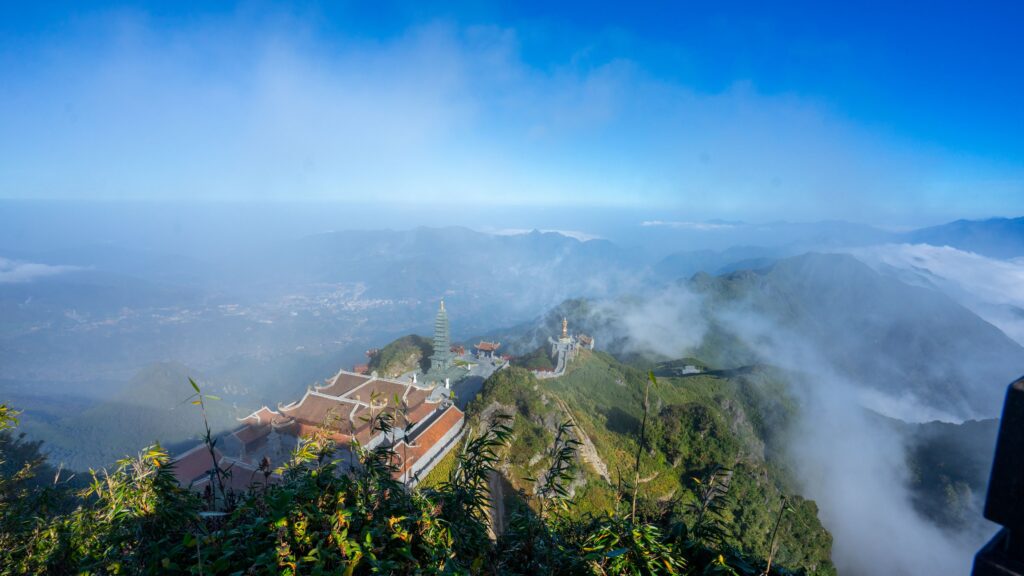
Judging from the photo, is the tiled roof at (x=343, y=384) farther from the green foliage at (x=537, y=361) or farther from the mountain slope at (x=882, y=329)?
the mountain slope at (x=882, y=329)

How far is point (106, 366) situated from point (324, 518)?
6521 inches

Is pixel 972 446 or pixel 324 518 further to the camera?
pixel 972 446

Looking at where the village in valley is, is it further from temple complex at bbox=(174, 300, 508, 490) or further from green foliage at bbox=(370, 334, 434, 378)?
green foliage at bbox=(370, 334, 434, 378)

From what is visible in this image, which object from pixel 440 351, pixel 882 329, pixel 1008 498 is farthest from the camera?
pixel 882 329

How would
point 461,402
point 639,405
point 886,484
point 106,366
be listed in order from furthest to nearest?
point 106,366, point 886,484, point 639,405, point 461,402

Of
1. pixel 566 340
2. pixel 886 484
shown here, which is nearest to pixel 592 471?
pixel 566 340

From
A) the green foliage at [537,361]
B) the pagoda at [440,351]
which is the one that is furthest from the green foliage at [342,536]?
the green foliage at [537,361]

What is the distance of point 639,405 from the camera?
112 ft

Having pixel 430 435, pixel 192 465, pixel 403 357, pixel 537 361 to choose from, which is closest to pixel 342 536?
pixel 430 435

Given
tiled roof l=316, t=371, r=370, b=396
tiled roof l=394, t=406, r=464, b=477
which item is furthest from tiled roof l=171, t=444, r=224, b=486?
tiled roof l=394, t=406, r=464, b=477

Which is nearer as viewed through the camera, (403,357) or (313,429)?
(313,429)

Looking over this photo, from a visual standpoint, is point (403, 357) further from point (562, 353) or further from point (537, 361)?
point (562, 353)

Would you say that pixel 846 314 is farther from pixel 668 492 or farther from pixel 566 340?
pixel 668 492

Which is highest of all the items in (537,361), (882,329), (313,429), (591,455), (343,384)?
(313,429)
